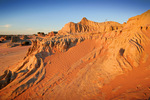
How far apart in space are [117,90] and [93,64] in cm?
229

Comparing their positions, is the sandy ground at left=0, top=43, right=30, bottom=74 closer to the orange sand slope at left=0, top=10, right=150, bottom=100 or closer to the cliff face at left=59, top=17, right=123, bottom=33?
the orange sand slope at left=0, top=10, right=150, bottom=100

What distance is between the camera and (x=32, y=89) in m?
4.18

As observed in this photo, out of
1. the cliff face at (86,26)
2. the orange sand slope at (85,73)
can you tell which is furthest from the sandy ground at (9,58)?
the cliff face at (86,26)

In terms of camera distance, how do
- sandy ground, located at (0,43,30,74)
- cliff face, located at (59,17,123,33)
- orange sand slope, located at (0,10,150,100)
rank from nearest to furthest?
orange sand slope, located at (0,10,150,100) → sandy ground, located at (0,43,30,74) → cliff face, located at (59,17,123,33)

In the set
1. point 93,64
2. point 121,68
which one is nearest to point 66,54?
point 93,64

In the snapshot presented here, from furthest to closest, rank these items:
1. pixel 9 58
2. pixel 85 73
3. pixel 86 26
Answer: pixel 9 58 → pixel 86 26 → pixel 85 73

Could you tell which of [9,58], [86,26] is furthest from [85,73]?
[9,58]

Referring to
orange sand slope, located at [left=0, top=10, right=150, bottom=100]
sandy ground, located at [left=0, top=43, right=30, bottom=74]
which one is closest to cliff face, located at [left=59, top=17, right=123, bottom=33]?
orange sand slope, located at [left=0, top=10, right=150, bottom=100]

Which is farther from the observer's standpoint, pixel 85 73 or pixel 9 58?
pixel 9 58

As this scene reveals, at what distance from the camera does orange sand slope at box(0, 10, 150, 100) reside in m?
3.26

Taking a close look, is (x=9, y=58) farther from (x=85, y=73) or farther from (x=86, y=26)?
(x=85, y=73)

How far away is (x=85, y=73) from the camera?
4637 millimetres

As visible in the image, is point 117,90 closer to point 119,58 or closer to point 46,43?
point 119,58

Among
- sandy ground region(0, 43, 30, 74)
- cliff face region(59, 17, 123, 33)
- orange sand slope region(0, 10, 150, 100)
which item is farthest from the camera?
cliff face region(59, 17, 123, 33)
